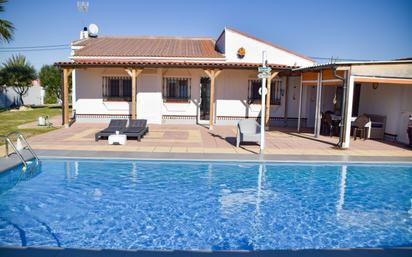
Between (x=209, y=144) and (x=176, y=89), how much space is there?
23.2 ft

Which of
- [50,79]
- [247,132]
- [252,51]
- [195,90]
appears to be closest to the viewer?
[247,132]

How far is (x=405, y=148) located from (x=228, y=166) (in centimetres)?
797

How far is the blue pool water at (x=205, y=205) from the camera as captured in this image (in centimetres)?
522

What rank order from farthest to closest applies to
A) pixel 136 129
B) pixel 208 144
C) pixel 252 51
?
1. pixel 252 51
2. pixel 136 129
3. pixel 208 144

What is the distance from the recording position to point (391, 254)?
413 cm

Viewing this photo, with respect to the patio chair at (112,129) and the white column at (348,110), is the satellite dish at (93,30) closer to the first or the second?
the patio chair at (112,129)

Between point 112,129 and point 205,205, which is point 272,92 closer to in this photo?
point 112,129

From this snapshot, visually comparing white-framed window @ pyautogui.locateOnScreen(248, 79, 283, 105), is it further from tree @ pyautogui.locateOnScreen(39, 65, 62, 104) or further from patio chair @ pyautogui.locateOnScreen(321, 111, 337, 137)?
tree @ pyautogui.locateOnScreen(39, 65, 62, 104)

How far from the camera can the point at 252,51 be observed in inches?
736

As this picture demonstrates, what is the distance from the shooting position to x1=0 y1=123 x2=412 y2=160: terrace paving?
1102cm

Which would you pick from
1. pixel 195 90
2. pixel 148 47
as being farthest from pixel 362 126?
pixel 148 47

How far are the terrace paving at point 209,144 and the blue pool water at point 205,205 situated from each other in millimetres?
1303

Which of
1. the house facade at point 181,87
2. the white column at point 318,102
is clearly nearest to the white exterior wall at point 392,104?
the white column at point 318,102

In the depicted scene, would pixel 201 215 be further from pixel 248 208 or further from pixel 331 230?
pixel 331 230
